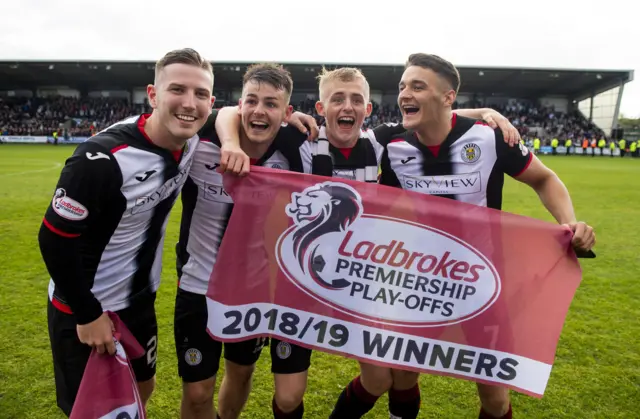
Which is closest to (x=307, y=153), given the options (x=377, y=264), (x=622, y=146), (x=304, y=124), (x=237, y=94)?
(x=304, y=124)

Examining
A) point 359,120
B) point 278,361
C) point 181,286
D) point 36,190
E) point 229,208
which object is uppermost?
point 359,120

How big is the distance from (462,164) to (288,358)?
1545mm

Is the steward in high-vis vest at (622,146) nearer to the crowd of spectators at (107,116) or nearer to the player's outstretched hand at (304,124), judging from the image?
the crowd of spectators at (107,116)

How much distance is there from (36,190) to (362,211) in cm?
1206

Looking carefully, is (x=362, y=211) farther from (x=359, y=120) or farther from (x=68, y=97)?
(x=68, y=97)

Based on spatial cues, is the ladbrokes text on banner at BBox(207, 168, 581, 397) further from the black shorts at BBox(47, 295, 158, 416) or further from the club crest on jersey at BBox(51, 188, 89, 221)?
the club crest on jersey at BBox(51, 188, 89, 221)

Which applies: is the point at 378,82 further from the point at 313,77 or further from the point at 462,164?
the point at 462,164

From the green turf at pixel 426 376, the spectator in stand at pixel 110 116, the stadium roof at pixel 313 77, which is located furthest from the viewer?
the spectator in stand at pixel 110 116

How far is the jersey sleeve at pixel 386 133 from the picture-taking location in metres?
3.00

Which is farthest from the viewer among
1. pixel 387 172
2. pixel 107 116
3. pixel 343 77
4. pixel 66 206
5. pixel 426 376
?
pixel 107 116

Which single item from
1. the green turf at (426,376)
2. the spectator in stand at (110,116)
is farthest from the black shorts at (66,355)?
the spectator in stand at (110,116)

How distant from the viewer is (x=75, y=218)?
2039mm

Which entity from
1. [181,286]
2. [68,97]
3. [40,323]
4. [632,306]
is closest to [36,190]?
[40,323]

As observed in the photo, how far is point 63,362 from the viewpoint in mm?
2314
